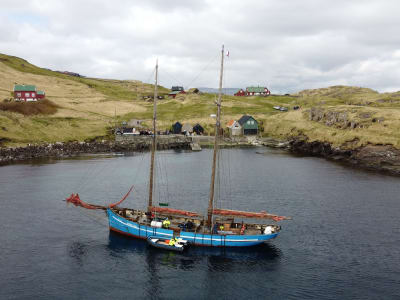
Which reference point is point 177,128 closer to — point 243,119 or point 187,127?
point 187,127

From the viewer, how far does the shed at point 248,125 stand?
552 feet

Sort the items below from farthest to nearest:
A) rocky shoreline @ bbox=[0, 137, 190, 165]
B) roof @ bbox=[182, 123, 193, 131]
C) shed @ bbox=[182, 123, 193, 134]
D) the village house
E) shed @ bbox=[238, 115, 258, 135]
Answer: the village house, shed @ bbox=[238, 115, 258, 135], roof @ bbox=[182, 123, 193, 131], shed @ bbox=[182, 123, 193, 134], rocky shoreline @ bbox=[0, 137, 190, 165]

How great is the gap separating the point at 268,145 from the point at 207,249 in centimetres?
11397

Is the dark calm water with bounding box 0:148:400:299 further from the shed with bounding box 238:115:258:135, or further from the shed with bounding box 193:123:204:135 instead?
the shed with bounding box 238:115:258:135

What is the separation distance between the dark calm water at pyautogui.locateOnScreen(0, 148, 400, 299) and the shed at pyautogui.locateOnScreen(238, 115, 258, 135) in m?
80.5

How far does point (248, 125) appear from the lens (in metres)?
169

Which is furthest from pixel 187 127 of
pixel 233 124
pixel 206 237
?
pixel 206 237

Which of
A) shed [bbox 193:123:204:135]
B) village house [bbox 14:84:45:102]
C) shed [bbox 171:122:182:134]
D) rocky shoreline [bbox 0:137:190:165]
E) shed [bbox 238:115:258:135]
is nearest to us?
rocky shoreline [bbox 0:137:190:165]

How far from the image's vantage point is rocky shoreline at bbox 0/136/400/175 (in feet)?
344

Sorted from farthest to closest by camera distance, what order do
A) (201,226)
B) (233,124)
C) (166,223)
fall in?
(233,124) → (201,226) → (166,223)

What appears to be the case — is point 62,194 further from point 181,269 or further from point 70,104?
point 70,104

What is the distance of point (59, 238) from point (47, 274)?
10.7m

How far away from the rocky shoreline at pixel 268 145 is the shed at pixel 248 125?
9071 mm

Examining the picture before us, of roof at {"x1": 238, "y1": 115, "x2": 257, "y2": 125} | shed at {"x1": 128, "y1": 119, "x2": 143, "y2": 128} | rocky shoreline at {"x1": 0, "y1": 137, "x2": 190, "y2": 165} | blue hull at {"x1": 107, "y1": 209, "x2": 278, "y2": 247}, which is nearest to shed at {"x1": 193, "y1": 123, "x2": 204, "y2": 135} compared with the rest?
rocky shoreline at {"x1": 0, "y1": 137, "x2": 190, "y2": 165}
